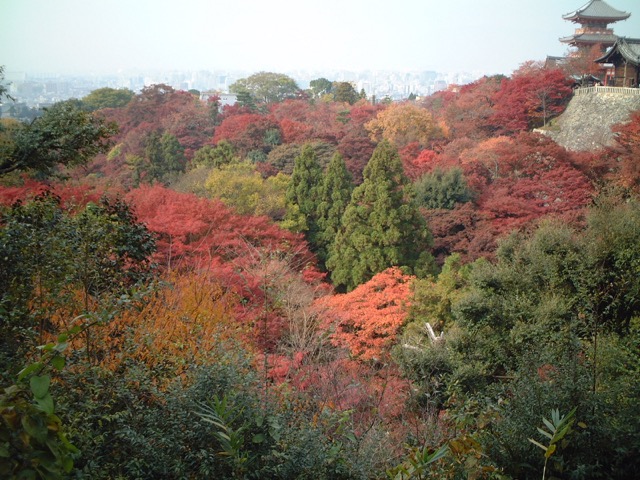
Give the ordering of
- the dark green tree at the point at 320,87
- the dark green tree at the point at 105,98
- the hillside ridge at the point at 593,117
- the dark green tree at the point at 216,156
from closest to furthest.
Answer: the hillside ridge at the point at 593,117
the dark green tree at the point at 216,156
the dark green tree at the point at 105,98
the dark green tree at the point at 320,87

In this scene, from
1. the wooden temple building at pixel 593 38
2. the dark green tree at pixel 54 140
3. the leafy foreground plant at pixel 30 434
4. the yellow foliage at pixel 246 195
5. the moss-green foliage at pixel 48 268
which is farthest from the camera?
the wooden temple building at pixel 593 38

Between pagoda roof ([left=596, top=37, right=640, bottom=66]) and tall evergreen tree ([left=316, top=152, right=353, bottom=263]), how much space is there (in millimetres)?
12693

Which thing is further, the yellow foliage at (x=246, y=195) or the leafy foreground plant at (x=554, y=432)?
the yellow foliage at (x=246, y=195)

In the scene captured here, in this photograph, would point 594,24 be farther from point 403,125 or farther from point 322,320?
point 322,320

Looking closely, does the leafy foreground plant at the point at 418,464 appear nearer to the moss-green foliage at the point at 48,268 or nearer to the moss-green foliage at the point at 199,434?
the moss-green foliage at the point at 199,434

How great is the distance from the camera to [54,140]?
604 cm

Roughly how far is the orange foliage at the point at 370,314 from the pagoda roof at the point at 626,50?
14806 mm

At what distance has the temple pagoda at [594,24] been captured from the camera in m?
26.8

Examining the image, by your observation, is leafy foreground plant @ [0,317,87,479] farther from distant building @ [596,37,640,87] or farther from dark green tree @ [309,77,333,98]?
dark green tree @ [309,77,333,98]

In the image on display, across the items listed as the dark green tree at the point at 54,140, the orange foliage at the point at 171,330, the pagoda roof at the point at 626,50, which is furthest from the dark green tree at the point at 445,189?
the pagoda roof at the point at 626,50

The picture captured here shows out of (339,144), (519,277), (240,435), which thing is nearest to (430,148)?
(339,144)

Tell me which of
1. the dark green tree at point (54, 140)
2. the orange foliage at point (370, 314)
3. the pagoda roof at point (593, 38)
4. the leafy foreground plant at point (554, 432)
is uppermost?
the pagoda roof at point (593, 38)

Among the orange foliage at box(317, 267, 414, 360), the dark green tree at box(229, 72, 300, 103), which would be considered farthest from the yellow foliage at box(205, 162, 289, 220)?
the dark green tree at box(229, 72, 300, 103)

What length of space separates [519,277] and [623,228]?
1434 mm
